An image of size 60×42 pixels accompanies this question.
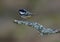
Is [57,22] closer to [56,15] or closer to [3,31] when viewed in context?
[56,15]

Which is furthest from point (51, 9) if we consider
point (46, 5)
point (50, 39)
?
point (50, 39)

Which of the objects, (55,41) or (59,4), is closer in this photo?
(55,41)

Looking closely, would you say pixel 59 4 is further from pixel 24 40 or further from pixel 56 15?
pixel 24 40

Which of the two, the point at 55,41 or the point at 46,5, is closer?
the point at 55,41

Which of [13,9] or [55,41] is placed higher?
[13,9]

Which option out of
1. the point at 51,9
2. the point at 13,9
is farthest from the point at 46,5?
the point at 13,9
